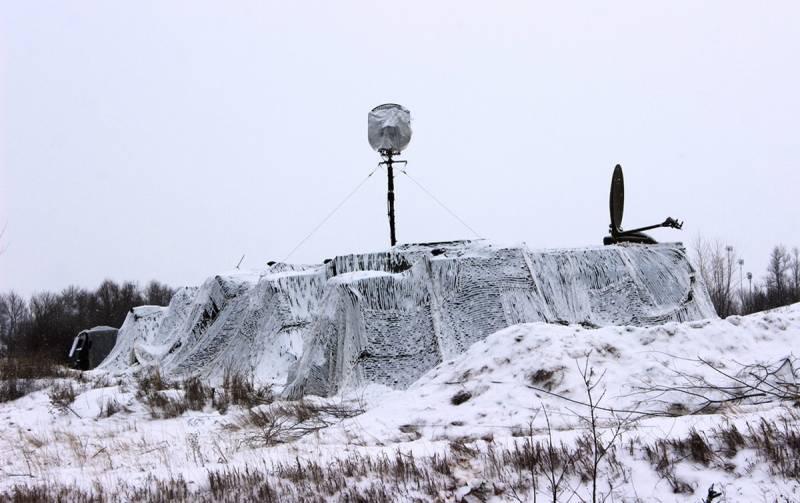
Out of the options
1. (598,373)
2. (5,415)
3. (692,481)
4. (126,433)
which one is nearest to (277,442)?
(126,433)

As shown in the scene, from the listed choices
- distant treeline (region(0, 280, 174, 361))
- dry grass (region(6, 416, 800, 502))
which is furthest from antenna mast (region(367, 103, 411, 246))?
distant treeline (region(0, 280, 174, 361))

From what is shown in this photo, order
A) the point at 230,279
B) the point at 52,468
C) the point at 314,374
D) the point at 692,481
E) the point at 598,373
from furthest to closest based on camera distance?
the point at 230,279 < the point at 314,374 < the point at 598,373 < the point at 52,468 < the point at 692,481

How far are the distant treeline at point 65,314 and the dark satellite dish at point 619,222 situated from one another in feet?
89.8

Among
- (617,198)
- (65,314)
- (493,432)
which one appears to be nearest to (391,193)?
(617,198)

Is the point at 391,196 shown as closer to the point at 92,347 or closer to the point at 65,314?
the point at 92,347

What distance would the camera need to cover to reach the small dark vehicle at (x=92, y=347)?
24.5m

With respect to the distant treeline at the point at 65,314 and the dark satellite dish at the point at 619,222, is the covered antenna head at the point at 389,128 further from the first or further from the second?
the distant treeline at the point at 65,314

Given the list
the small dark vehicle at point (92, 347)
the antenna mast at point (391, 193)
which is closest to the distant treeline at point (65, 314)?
the small dark vehicle at point (92, 347)

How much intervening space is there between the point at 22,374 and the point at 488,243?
956cm

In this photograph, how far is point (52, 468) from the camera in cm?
660

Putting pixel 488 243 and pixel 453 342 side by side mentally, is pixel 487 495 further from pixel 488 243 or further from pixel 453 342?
pixel 488 243

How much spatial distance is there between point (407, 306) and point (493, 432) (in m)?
4.20

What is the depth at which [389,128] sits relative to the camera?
54.5ft

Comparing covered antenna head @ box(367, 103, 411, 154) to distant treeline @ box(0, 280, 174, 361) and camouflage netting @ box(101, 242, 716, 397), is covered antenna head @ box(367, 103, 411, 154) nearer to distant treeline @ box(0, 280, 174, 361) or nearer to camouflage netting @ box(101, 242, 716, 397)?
camouflage netting @ box(101, 242, 716, 397)
